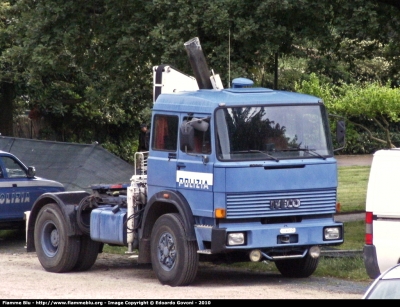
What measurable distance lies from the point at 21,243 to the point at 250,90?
7.48 m

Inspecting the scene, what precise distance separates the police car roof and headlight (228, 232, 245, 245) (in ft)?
5.39

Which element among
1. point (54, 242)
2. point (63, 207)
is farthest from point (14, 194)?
point (63, 207)

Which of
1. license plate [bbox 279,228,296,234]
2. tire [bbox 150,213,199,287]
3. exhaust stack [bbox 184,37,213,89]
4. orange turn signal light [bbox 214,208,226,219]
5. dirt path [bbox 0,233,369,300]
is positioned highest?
exhaust stack [bbox 184,37,213,89]

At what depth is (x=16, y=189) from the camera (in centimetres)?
1639

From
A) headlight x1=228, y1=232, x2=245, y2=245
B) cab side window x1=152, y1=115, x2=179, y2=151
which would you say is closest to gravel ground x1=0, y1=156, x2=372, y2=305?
headlight x1=228, y1=232, x2=245, y2=245

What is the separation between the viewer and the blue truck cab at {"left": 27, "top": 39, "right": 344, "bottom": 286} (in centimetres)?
1121

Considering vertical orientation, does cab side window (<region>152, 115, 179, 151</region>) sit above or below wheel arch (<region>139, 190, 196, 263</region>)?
above

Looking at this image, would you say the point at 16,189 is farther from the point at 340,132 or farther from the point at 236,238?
the point at 340,132

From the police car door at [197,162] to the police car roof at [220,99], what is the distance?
0.17m

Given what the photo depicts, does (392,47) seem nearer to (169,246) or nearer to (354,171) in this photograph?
(169,246)

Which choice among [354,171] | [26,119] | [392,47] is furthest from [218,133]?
[26,119]

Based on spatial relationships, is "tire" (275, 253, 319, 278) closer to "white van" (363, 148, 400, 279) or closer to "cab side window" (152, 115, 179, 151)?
"white van" (363, 148, 400, 279)

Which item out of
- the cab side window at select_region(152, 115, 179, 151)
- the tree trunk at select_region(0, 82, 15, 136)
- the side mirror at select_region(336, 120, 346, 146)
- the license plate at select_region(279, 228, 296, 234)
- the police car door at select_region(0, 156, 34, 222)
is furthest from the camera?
the tree trunk at select_region(0, 82, 15, 136)

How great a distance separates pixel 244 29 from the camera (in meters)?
17.1
